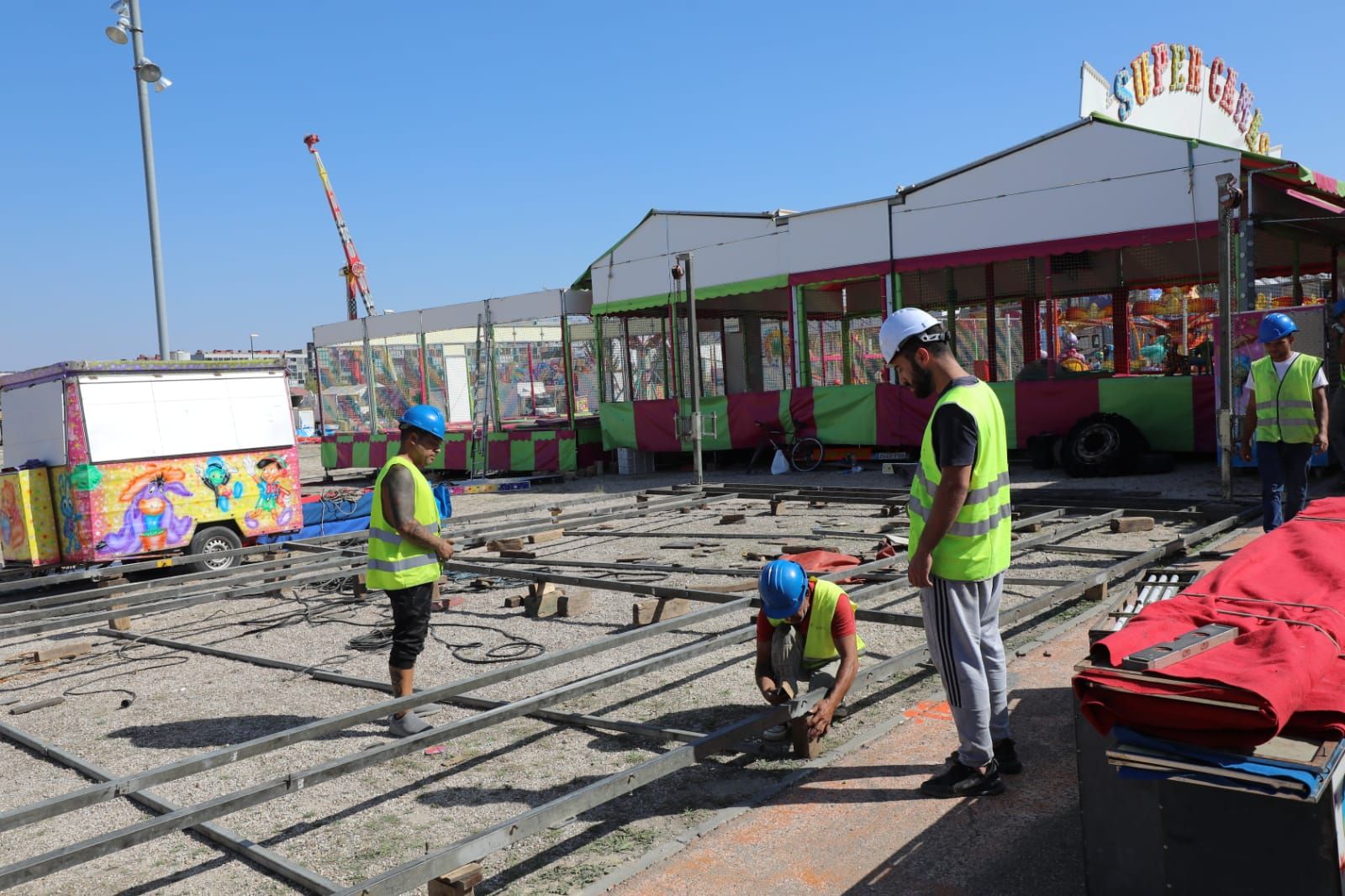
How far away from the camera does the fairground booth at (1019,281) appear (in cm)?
1556

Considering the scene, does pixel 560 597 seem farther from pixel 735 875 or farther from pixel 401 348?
pixel 401 348

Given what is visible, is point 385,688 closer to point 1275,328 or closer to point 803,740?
point 803,740

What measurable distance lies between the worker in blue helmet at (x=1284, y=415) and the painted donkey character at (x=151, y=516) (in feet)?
36.5

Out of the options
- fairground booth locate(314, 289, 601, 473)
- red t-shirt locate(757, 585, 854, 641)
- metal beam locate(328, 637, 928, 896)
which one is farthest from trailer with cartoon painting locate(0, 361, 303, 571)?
metal beam locate(328, 637, 928, 896)

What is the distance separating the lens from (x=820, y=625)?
4.87 meters

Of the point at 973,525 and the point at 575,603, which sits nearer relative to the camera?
the point at 973,525

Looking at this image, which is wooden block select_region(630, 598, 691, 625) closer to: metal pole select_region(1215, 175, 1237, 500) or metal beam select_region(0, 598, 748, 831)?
metal beam select_region(0, 598, 748, 831)

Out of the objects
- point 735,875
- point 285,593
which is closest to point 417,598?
point 735,875

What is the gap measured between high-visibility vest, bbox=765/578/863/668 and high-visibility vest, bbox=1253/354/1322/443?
5.10 m

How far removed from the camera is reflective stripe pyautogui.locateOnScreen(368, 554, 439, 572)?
5543 mm

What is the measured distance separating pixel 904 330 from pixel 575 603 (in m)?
5.31

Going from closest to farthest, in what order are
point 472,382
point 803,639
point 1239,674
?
point 1239,674
point 803,639
point 472,382

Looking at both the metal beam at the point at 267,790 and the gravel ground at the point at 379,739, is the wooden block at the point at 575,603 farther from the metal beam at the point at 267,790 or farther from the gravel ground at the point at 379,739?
the metal beam at the point at 267,790

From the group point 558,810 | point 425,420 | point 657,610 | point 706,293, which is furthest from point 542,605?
point 706,293
